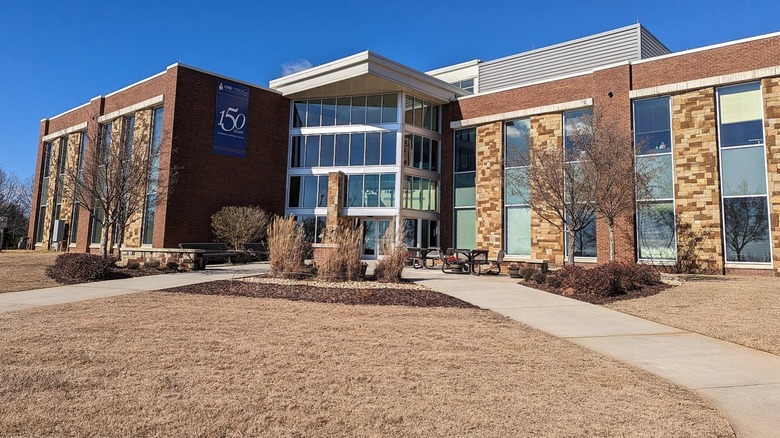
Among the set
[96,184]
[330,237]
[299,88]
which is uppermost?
[299,88]

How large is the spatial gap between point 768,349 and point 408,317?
4832 mm

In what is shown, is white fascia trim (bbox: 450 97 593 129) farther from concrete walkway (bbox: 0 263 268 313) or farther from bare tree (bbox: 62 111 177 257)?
concrete walkway (bbox: 0 263 268 313)

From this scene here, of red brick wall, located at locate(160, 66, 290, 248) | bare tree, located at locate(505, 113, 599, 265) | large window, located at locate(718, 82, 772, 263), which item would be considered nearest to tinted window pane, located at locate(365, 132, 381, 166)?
red brick wall, located at locate(160, 66, 290, 248)

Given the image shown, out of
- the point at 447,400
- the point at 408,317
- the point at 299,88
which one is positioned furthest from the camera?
the point at 299,88

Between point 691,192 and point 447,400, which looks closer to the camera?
point 447,400

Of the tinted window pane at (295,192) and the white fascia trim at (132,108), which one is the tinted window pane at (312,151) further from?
the white fascia trim at (132,108)

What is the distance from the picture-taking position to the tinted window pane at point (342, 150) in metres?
26.4

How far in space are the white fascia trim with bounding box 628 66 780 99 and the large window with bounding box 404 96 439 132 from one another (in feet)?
33.8

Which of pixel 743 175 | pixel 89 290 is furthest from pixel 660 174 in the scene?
pixel 89 290

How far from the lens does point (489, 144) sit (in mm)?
23797

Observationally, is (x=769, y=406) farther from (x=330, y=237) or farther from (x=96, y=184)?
(x=96, y=184)

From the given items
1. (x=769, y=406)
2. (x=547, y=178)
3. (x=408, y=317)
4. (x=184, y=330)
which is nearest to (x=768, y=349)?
→ (x=769, y=406)

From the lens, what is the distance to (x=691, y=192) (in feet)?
59.6

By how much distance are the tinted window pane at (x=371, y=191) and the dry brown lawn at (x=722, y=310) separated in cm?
1585
